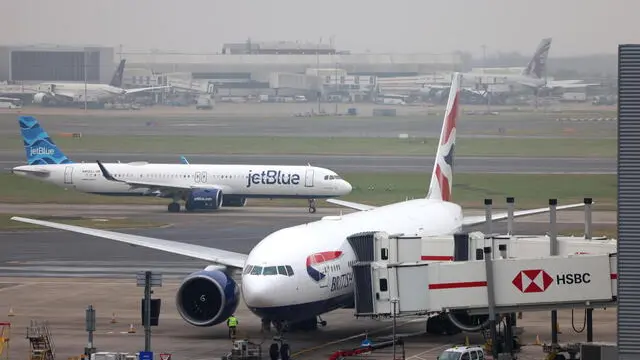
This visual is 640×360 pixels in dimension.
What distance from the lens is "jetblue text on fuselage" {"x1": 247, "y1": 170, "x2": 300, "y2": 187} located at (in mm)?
94000

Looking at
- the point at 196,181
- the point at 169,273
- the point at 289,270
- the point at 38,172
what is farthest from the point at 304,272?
the point at 38,172

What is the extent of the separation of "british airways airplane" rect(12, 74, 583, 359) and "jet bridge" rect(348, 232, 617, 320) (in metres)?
1.72

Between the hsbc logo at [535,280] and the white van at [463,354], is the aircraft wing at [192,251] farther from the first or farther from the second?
the hsbc logo at [535,280]

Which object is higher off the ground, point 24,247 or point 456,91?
point 456,91

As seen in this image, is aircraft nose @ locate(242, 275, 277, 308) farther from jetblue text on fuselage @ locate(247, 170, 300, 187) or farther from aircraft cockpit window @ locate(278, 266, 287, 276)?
jetblue text on fuselage @ locate(247, 170, 300, 187)

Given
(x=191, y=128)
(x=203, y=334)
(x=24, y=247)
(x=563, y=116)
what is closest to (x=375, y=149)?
(x=191, y=128)

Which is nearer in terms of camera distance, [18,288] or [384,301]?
[384,301]

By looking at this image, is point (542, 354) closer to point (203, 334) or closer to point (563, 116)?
point (203, 334)

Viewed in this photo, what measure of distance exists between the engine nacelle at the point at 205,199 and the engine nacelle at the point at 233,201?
162 centimetres

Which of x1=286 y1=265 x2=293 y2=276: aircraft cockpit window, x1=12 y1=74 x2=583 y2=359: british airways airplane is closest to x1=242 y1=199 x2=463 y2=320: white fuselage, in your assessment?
x1=12 y1=74 x2=583 y2=359: british airways airplane

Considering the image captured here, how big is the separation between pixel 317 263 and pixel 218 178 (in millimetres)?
53168

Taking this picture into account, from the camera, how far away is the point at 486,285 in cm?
3903

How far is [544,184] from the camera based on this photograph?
346 ft

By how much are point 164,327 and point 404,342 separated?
919cm
